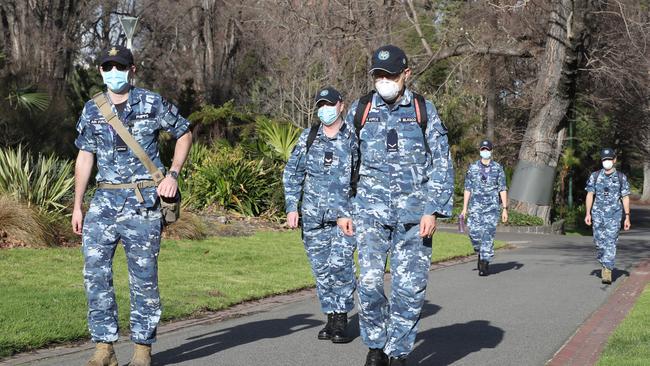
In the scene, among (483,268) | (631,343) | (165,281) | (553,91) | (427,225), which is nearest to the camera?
(427,225)

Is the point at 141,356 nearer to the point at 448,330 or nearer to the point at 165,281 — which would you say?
the point at 448,330

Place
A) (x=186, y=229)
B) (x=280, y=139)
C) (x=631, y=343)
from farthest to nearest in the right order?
(x=280, y=139)
(x=186, y=229)
(x=631, y=343)

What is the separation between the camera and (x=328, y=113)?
8398mm

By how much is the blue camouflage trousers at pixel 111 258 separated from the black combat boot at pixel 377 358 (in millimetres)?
1457

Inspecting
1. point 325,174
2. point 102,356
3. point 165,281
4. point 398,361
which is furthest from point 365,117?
point 165,281

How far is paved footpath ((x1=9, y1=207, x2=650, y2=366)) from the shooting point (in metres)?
7.57

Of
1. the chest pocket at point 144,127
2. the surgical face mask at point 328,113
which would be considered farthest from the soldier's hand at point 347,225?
the surgical face mask at point 328,113

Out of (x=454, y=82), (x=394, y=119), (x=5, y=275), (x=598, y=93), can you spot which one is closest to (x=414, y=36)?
(x=454, y=82)

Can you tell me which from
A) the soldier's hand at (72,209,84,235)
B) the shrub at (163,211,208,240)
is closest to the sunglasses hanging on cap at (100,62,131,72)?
the soldier's hand at (72,209,84,235)

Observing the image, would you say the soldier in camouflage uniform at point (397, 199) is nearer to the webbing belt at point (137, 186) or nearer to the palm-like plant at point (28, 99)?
the webbing belt at point (137, 186)

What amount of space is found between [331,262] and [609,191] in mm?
6581

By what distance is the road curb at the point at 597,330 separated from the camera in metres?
7.70

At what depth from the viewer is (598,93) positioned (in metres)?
32.5

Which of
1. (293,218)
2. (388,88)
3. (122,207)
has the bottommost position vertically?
(293,218)
